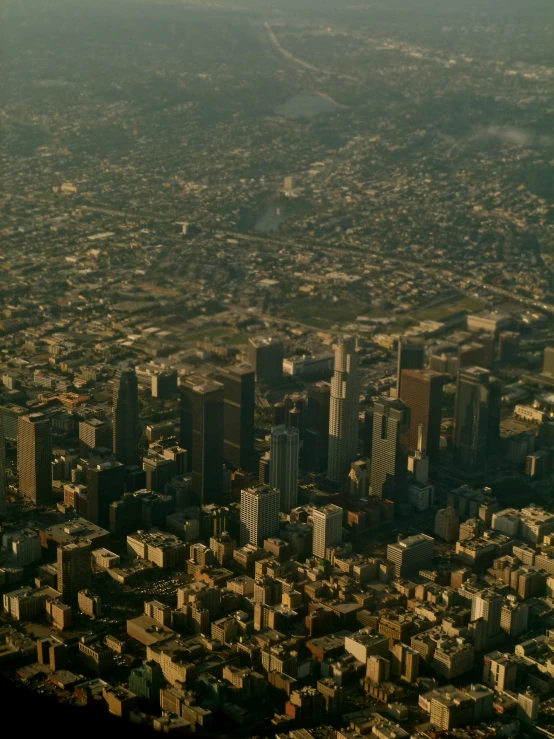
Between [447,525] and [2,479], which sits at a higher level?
[2,479]

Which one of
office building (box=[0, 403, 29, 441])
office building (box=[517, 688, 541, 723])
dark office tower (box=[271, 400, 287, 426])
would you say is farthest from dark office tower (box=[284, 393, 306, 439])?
office building (box=[517, 688, 541, 723])

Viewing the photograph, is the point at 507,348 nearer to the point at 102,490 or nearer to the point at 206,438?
the point at 206,438

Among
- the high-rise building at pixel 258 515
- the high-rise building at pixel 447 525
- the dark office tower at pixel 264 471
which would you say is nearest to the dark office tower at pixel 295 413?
the dark office tower at pixel 264 471

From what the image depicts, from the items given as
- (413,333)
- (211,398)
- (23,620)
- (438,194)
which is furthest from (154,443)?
(438,194)

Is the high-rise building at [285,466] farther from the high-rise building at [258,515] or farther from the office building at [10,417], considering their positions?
the office building at [10,417]

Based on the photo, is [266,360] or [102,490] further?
[266,360]

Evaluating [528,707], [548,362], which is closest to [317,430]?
[548,362]

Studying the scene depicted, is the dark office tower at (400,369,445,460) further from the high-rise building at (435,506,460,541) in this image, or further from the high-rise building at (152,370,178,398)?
the high-rise building at (152,370,178,398)
